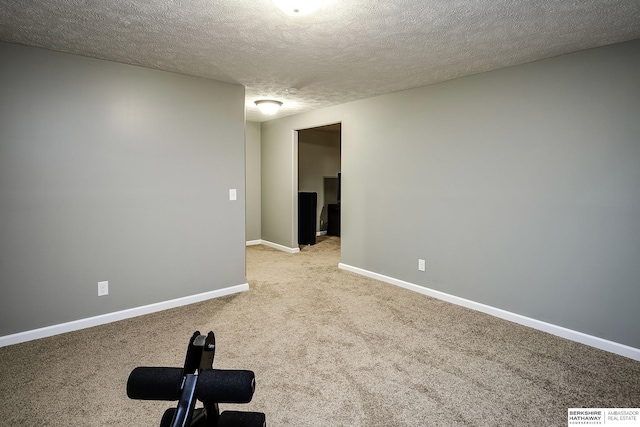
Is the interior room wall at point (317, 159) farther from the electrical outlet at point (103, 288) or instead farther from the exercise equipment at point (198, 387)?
the exercise equipment at point (198, 387)

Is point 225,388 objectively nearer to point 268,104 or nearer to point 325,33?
point 325,33

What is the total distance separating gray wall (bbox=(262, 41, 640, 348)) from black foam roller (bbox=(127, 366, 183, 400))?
316 centimetres

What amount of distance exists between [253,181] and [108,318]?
3.88 meters

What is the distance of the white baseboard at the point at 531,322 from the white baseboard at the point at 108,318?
76.8 inches

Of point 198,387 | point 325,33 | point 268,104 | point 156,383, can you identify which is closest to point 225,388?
point 198,387

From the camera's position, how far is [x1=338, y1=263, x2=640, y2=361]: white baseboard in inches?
107

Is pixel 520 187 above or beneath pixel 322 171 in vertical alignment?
beneath

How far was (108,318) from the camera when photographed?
10.7 feet

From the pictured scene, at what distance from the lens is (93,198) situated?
316 cm

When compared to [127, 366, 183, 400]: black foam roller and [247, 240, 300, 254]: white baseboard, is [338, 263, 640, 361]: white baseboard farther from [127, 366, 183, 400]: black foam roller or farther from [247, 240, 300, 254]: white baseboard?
[127, 366, 183, 400]: black foam roller

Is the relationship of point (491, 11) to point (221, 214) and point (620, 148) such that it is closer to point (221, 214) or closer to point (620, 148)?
point (620, 148)

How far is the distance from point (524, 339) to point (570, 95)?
1.96m

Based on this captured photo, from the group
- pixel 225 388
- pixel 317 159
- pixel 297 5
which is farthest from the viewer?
pixel 317 159

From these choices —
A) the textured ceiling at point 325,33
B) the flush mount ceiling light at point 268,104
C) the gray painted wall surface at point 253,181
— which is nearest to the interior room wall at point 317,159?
the gray painted wall surface at point 253,181
